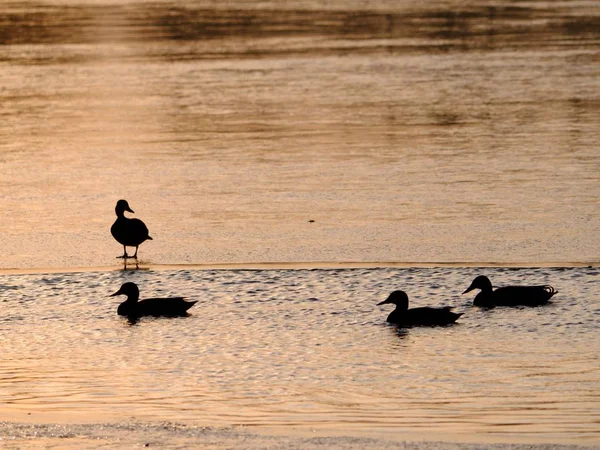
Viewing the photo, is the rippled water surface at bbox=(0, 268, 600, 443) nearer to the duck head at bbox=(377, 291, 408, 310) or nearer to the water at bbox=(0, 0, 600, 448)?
the water at bbox=(0, 0, 600, 448)

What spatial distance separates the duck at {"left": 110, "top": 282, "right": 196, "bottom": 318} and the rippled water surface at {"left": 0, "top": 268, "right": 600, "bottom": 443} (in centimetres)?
10

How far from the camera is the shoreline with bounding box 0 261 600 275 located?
40.0 feet

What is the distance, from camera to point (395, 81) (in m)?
26.0

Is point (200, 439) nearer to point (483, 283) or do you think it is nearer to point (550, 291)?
point (483, 283)

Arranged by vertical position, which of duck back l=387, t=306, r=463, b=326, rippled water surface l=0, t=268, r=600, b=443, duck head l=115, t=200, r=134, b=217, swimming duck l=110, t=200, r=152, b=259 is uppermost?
duck head l=115, t=200, r=134, b=217

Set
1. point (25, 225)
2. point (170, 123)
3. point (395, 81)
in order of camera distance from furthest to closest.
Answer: point (395, 81) < point (170, 123) < point (25, 225)

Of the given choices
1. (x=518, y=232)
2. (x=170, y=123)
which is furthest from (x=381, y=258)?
(x=170, y=123)

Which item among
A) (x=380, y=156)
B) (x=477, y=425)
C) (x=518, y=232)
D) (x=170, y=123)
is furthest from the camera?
(x=170, y=123)

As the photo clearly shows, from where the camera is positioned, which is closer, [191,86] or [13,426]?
[13,426]

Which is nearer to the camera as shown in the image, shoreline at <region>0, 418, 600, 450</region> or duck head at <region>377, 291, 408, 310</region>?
shoreline at <region>0, 418, 600, 450</region>

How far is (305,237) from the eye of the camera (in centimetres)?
1366

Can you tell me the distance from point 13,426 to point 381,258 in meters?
5.26

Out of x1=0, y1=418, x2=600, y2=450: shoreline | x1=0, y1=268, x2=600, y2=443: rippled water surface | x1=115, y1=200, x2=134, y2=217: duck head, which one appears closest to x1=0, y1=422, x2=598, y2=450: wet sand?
x1=0, y1=418, x2=600, y2=450: shoreline

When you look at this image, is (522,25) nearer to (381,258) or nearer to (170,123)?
(170,123)
